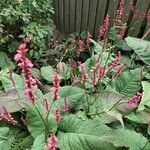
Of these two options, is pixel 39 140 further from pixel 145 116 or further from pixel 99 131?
pixel 145 116

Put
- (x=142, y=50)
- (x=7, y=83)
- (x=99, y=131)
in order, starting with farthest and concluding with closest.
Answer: (x=142, y=50) → (x=7, y=83) → (x=99, y=131)

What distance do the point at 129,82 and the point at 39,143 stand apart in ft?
3.36

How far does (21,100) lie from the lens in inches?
118

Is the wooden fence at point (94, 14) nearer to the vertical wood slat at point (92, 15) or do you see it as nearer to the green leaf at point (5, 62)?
the vertical wood slat at point (92, 15)

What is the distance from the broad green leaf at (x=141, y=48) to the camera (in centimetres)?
366

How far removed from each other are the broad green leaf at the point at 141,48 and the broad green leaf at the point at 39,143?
145 cm

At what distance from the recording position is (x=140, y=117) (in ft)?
9.83

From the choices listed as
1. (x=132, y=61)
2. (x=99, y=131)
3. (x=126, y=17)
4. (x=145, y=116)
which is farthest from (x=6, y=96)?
(x=126, y=17)

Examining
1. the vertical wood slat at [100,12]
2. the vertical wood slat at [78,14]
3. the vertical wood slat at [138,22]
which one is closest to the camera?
the vertical wood slat at [138,22]

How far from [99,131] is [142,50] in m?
1.31

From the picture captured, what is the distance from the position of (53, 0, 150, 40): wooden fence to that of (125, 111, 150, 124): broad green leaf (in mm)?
1247

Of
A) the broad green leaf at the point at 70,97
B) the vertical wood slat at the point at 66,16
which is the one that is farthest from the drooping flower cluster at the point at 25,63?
the vertical wood slat at the point at 66,16

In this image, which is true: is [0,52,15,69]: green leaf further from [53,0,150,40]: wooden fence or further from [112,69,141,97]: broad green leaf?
[53,0,150,40]: wooden fence

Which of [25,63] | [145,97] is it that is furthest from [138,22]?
[25,63]
